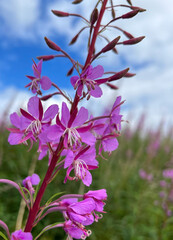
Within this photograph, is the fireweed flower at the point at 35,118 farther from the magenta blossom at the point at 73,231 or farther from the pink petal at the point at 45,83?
the magenta blossom at the point at 73,231

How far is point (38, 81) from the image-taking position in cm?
176

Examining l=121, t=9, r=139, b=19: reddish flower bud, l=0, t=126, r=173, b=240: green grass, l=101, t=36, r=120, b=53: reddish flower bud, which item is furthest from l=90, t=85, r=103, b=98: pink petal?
l=0, t=126, r=173, b=240: green grass

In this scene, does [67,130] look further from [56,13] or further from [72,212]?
[56,13]

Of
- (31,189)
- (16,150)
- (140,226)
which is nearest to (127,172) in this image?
(140,226)

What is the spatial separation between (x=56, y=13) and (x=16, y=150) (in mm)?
5275

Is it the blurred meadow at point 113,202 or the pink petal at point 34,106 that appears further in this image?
the blurred meadow at point 113,202

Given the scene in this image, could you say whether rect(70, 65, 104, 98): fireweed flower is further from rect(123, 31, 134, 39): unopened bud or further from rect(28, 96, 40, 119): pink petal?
rect(123, 31, 134, 39): unopened bud

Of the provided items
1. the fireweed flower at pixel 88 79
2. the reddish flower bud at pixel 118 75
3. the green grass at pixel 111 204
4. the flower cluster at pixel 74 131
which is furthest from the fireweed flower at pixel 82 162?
the green grass at pixel 111 204

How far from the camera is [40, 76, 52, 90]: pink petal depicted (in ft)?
5.51

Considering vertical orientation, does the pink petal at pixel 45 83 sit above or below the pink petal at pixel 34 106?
above

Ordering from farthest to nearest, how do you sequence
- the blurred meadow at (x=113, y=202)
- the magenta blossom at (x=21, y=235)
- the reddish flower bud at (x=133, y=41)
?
the blurred meadow at (x=113, y=202) → the reddish flower bud at (x=133, y=41) → the magenta blossom at (x=21, y=235)

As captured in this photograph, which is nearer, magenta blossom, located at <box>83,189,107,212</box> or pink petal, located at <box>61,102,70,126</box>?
pink petal, located at <box>61,102,70,126</box>

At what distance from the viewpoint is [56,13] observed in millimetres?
1934

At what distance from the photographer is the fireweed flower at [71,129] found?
151 centimetres
